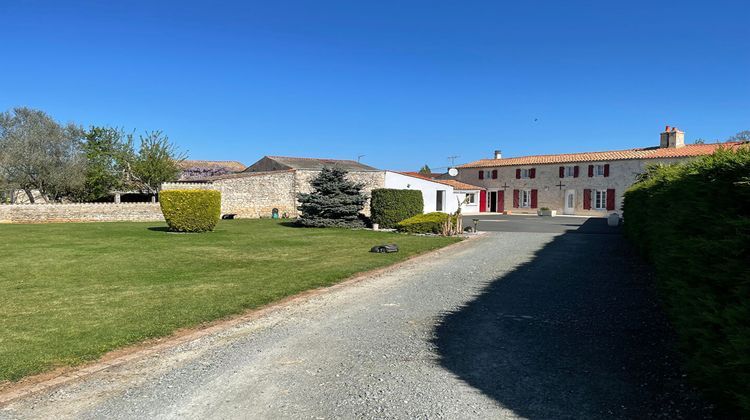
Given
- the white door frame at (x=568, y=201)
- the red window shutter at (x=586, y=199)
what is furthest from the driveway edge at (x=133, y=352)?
the white door frame at (x=568, y=201)

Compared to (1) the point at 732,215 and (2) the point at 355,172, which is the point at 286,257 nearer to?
(1) the point at 732,215

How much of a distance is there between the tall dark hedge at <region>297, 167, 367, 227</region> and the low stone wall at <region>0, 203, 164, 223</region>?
1049 cm

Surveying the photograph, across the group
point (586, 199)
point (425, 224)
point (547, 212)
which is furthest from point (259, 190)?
point (586, 199)

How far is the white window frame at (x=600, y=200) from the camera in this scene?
138ft

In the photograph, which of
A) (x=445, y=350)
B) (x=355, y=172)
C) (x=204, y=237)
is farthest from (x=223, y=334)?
(x=355, y=172)

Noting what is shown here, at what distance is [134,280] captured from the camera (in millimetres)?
9242

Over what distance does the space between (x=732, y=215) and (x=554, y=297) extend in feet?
14.7

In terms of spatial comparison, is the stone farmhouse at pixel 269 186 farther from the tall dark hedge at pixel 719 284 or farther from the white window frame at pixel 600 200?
the tall dark hedge at pixel 719 284

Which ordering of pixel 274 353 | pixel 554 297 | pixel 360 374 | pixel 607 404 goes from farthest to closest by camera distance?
pixel 554 297 → pixel 274 353 → pixel 360 374 → pixel 607 404

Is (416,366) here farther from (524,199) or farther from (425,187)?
(524,199)

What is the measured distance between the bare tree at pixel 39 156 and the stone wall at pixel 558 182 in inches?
1412

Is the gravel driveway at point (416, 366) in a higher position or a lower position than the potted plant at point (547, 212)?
lower

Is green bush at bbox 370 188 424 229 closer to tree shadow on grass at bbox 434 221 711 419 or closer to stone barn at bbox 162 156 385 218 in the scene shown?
stone barn at bbox 162 156 385 218

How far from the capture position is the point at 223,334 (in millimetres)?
5758
